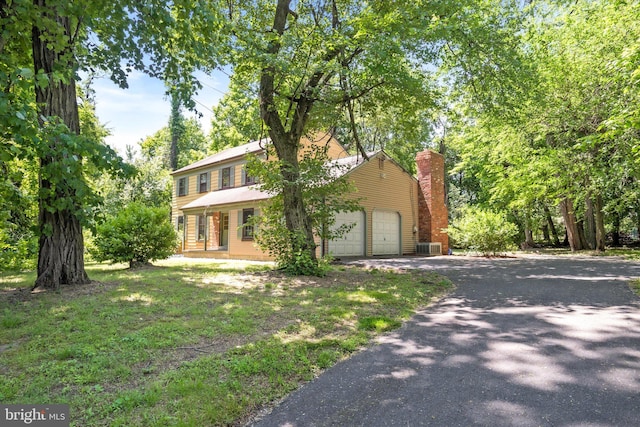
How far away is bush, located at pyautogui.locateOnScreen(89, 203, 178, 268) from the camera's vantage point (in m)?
10.8

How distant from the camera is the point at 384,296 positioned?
22.1ft

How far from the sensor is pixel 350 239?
16328 millimetres

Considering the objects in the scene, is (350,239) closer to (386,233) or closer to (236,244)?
(386,233)

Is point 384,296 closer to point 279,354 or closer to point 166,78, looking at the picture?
point 279,354

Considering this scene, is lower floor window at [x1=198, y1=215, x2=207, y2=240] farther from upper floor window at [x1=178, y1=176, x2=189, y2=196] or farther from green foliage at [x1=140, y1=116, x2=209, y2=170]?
green foliage at [x1=140, y1=116, x2=209, y2=170]

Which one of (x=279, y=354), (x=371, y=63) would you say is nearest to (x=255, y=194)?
(x=371, y=63)

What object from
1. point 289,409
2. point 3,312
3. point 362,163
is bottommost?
point 289,409

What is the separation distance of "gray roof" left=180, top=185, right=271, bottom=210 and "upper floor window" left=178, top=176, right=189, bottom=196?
288 centimetres

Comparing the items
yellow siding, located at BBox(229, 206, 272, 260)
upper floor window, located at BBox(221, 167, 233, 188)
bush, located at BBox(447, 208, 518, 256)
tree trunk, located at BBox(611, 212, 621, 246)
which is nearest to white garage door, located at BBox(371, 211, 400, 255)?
bush, located at BBox(447, 208, 518, 256)

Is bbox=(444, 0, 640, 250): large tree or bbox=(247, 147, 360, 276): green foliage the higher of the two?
bbox=(444, 0, 640, 250): large tree

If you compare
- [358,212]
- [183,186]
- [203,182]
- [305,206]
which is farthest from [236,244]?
[305,206]

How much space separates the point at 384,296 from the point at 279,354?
3307mm

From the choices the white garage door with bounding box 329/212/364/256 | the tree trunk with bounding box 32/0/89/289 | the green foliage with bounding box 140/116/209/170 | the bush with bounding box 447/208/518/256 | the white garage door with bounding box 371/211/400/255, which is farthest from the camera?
the green foliage with bounding box 140/116/209/170

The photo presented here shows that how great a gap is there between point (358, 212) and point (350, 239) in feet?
4.36
